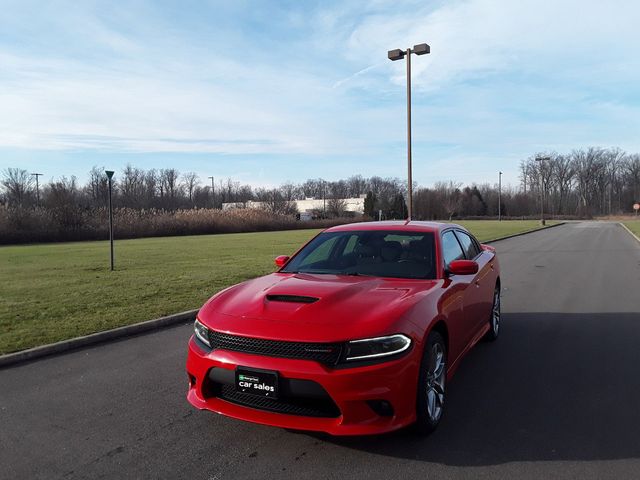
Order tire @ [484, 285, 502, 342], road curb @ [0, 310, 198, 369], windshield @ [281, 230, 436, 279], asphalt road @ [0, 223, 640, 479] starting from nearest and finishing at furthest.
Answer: asphalt road @ [0, 223, 640, 479] < windshield @ [281, 230, 436, 279] < road curb @ [0, 310, 198, 369] < tire @ [484, 285, 502, 342]

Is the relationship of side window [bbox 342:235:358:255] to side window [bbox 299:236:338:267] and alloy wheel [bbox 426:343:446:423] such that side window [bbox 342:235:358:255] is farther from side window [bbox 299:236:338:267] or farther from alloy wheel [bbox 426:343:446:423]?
alloy wheel [bbox 426:343:446:423]

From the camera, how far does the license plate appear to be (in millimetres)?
3156

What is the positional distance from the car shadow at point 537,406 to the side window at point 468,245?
1131 millimetres

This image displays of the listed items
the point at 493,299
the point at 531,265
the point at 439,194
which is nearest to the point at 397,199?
the point at 439,194

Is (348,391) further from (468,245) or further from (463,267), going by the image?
(468,245)

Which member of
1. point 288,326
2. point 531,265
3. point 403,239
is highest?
point 403,239

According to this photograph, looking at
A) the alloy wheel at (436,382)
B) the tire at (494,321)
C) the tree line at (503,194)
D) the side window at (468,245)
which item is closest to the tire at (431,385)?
the alloy wheel at (436,382)

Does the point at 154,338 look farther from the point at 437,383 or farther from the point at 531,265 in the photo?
the point at 531,265

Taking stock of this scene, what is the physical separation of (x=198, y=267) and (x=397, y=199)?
77.8 meters

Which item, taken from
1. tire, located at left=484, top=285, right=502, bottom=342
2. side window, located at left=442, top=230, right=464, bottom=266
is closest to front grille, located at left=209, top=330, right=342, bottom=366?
side window, located at left=442, top=230, right=464, bottom=266

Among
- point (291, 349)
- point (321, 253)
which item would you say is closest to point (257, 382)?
point (291, 349)

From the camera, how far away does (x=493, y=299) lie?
624cm

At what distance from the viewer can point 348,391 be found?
10.1 feet

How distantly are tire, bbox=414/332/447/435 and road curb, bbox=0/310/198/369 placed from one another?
15.2 ft
